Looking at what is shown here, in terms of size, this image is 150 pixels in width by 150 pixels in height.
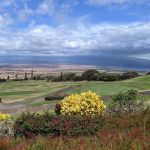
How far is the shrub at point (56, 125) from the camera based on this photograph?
52.4 feet

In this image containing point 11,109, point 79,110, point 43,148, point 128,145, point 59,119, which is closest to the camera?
point 128,145

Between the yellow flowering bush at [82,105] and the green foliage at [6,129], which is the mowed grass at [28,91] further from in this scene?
the green foliage at [6,129]

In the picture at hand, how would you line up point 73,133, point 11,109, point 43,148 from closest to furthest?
point 43,148 < point 73,133 < point 11,109

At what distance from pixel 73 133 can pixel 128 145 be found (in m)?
5.49

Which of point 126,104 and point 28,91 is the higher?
point 126,104

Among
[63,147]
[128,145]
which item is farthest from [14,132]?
[128,145]

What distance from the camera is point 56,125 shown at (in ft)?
54.5

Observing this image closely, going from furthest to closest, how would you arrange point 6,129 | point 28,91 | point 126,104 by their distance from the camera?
point 28,91
point 126,104
point 6,129

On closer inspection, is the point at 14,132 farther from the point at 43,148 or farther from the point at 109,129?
the point at 43,148

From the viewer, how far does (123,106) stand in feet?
70.5

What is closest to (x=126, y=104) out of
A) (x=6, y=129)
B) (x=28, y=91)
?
(x=6, y=129)

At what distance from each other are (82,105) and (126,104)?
2.02m

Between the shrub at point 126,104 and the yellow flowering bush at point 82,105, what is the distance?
0.68 metres

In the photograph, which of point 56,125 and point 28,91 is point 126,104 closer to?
point 56,125
